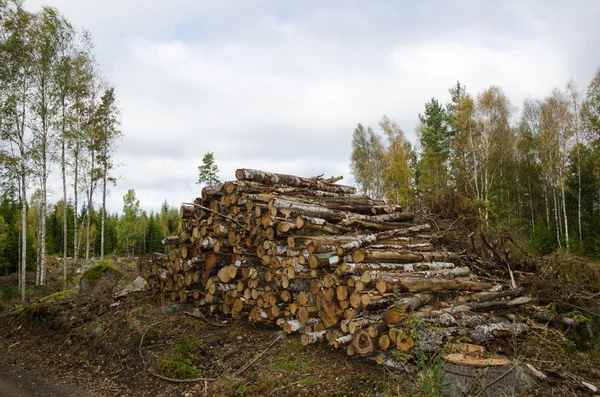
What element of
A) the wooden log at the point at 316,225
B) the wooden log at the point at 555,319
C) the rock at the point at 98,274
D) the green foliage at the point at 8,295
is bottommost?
the green foliage at the point at 8,295

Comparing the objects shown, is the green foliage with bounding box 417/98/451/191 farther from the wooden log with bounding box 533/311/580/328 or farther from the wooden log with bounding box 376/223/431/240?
the wooden log with bounding box 533/311/580/328

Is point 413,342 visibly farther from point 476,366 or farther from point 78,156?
point 78,156

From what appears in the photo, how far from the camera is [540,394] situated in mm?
4137

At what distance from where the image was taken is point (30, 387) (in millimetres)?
6719

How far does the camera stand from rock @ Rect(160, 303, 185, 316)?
8.53 m

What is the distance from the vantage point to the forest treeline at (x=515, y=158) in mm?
23672

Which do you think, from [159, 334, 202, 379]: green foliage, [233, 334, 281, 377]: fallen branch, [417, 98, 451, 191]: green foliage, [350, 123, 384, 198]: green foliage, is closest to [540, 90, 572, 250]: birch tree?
[417, 98, 451, 191]: green foliage

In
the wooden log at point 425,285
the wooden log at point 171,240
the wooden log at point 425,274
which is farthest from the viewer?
the wooden log at point 171,240

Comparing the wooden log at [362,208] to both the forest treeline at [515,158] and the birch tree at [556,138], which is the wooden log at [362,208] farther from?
the birch tree at [556,138]

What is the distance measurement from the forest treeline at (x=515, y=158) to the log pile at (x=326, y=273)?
13.6 meters

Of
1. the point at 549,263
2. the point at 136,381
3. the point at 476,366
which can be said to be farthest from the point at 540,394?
the point at 136,381

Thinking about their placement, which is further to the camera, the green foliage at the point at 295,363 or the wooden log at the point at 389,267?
the wooden log at the point at 389,267

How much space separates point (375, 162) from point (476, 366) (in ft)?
105

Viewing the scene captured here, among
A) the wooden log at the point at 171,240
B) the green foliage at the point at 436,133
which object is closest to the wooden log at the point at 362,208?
the wooden log at the point at 171,240
